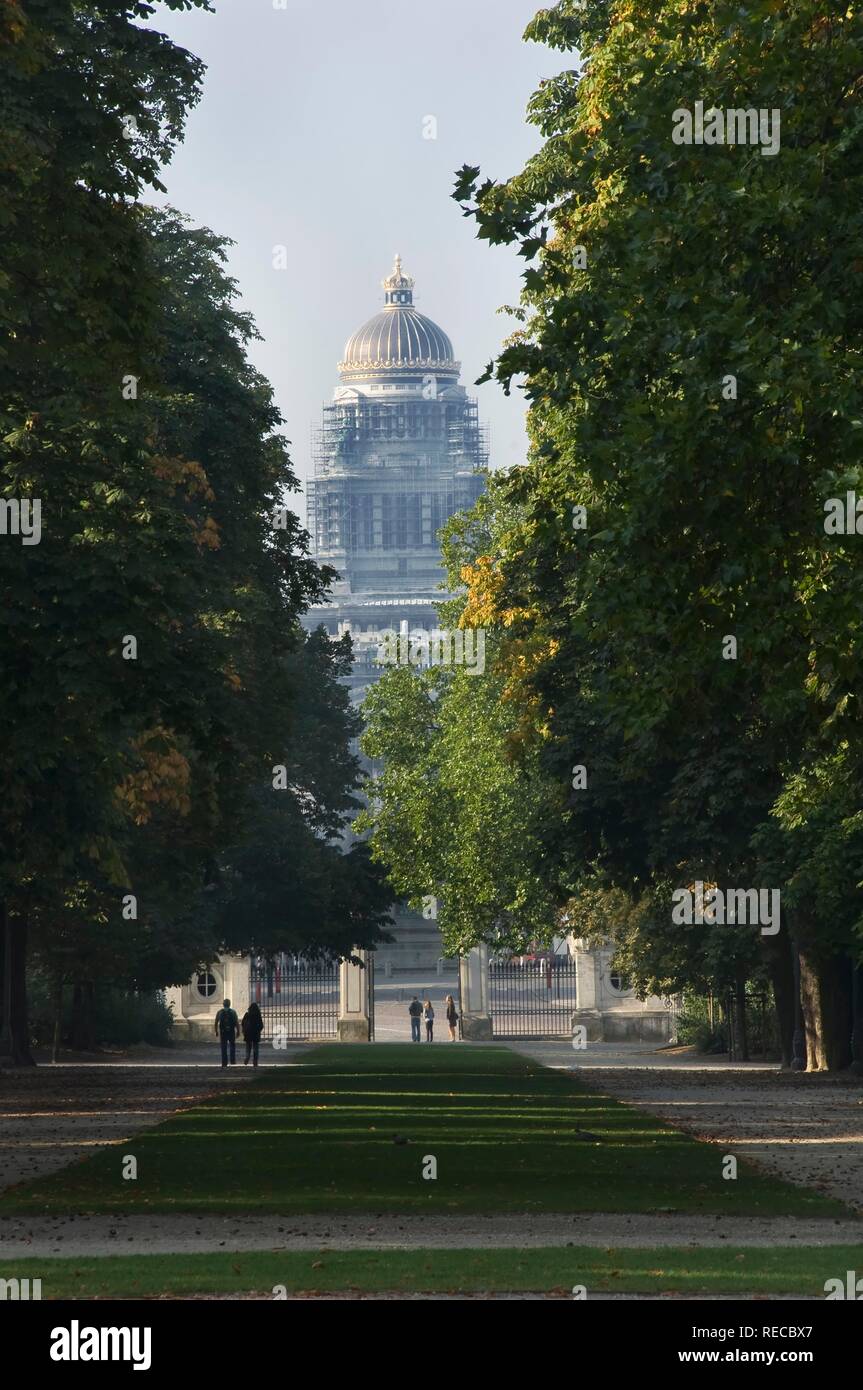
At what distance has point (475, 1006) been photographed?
79688mm

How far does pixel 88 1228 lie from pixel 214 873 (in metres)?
23.4

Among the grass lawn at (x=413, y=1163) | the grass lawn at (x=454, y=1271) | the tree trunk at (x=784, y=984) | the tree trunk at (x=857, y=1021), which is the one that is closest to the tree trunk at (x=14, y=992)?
the grass lawn at (x=413, y=1163)

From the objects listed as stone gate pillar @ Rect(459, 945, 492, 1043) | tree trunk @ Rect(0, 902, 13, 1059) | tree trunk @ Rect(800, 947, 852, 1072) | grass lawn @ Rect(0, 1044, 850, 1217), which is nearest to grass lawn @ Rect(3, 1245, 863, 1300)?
grass lawn @ Rect(0, 1044, 850, 1217)

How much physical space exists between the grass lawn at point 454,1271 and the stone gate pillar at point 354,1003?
59504 millimetres

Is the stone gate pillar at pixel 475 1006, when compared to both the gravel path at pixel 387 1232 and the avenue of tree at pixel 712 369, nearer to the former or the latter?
the avenue of tree at pixel 712 369

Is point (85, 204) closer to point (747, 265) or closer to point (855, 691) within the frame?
point (747, 265)

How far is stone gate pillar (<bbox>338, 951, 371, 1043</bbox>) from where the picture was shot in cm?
7531

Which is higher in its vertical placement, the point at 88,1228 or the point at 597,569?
the point at 597,569

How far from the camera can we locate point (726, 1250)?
16.1 metres

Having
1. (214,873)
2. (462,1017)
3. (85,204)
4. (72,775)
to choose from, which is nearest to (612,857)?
(214,873)

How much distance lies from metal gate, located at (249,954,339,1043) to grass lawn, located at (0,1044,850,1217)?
106 ft

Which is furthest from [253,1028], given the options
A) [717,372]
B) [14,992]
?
[717,372]

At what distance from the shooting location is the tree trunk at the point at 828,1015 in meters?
43.8

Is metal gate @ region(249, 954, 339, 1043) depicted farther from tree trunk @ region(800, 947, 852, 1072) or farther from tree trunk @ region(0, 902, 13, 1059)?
tree trunk @ region(800, 947, 852, 1072)
